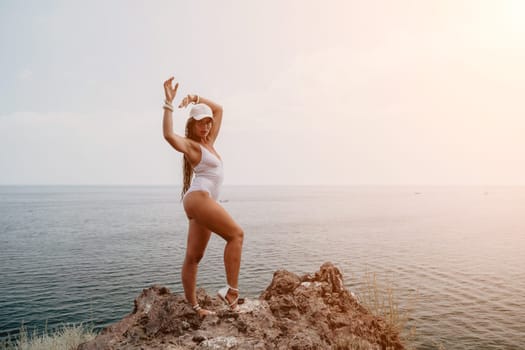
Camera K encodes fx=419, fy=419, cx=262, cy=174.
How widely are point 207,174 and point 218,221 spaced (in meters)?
0.65

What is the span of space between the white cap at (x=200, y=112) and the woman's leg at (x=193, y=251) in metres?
1.45

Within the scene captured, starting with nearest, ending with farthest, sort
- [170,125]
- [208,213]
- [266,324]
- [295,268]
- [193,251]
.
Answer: [170,125], [208,213], [193,251], [266,324], [295,268]

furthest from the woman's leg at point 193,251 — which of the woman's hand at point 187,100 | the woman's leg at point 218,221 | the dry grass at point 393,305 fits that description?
the dry grass at point 393,305

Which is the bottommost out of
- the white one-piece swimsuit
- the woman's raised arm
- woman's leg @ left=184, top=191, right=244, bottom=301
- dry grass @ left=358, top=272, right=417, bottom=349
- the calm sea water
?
the calm sea water

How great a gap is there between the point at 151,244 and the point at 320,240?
18524mm

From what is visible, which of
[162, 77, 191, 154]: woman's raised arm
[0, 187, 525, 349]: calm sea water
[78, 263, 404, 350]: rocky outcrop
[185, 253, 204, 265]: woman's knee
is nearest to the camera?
[162, 77, 191, 154]: woman's raised arm

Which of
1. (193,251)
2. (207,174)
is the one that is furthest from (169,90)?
(193,251)

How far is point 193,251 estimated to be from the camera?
5922 mm

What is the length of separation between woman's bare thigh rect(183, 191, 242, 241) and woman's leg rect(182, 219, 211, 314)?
266 millimetres

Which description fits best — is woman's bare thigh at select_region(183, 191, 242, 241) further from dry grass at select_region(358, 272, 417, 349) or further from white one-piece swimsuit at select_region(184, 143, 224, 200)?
dry grass at select_region(358, 272, 417, 349)

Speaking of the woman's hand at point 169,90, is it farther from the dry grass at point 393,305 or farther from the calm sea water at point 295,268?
the calm sea water at point 295,268

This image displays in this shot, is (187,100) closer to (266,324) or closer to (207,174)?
(207,174)

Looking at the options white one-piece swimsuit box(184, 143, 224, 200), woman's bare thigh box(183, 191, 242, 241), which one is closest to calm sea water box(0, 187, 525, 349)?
woman's bare thigh box(183, 191, 242, 241)

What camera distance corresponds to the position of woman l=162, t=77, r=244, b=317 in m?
5.47
